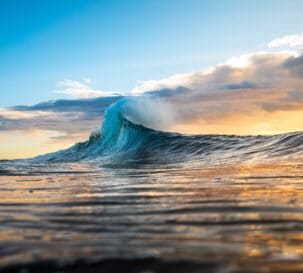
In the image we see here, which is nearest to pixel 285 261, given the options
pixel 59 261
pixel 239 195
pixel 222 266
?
pixel 222 266

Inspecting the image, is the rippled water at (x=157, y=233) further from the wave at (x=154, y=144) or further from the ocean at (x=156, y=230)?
the wave at (x=154, y=144)

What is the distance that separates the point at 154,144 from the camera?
20562mm

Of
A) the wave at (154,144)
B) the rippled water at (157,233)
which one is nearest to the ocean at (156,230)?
the rippled water at (157,233)

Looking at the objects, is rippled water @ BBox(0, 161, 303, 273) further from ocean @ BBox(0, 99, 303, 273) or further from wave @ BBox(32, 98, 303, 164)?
wave @ BBox(32, 98, 303, 164)

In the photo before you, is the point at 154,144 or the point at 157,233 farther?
the point at 154,144

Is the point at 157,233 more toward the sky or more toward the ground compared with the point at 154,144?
more toward the ground

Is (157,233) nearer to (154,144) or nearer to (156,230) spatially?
(156,230)

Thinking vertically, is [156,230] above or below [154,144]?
below

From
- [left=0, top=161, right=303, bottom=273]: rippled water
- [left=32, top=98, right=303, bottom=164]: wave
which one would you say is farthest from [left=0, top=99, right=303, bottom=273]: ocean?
[left=32, top=98, right=303, bottom=164]: wave

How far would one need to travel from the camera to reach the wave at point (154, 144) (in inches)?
506

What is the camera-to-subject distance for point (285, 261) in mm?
1506

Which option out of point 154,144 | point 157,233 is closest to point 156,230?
point 157,233

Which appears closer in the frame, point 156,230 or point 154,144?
point 156,230

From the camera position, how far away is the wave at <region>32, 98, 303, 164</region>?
12852 mm
